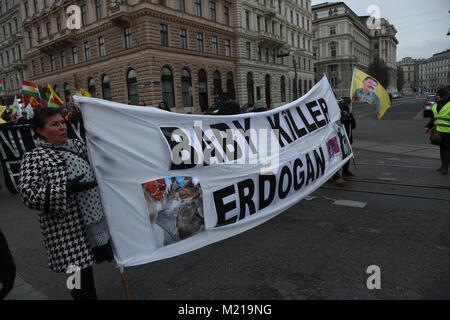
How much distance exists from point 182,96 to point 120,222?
31631 mm

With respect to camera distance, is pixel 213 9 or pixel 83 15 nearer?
pixel 83 15

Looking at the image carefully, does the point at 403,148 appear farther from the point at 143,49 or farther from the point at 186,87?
the point at 186,87

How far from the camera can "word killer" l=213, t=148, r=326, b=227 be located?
3.31m

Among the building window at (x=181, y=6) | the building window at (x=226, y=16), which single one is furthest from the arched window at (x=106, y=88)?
the building window at (x=226, y=16)

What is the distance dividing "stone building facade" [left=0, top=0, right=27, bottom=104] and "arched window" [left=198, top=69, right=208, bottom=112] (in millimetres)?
30467

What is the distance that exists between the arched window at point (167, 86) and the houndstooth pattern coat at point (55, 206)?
29.5 meters

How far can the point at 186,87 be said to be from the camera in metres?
33.8

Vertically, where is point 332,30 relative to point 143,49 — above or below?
above

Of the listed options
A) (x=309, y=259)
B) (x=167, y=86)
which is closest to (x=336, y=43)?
(x=167, y=86)

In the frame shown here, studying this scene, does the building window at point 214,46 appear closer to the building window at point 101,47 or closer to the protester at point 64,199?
the building window at point 101,47

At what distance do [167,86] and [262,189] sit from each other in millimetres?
29487
